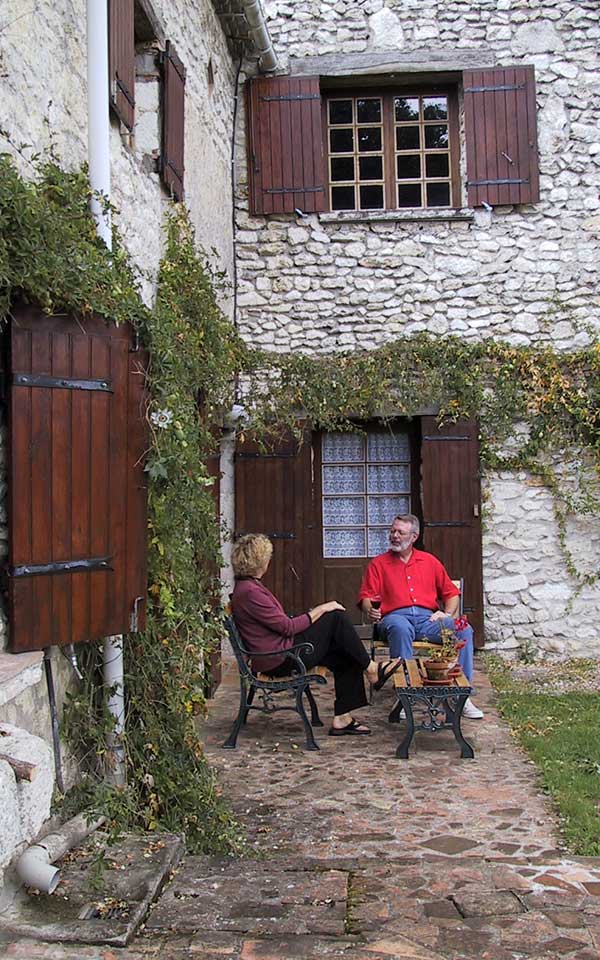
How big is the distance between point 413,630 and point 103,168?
11.3 ft

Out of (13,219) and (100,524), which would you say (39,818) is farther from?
(13,219)

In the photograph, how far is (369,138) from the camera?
27.2 feet

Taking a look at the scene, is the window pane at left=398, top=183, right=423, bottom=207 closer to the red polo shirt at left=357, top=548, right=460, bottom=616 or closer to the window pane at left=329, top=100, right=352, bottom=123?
the window pane at left=329, top=100, right=352, bottom=123

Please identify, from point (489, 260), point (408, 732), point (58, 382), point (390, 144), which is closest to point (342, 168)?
point (390, 144)

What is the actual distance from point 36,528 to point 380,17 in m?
6.39

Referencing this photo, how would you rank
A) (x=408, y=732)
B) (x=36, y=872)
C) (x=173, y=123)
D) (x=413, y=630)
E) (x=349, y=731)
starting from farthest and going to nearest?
(x=413, y=630)
(x=173, y=123)
(x=349, y=731)
(x=408, y=732)
(x=36, y=872)

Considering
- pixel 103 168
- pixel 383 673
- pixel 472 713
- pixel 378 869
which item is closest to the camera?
pixel 378 869

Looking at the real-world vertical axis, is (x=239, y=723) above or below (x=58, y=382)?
below

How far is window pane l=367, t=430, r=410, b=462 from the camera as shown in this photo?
27.0 ft

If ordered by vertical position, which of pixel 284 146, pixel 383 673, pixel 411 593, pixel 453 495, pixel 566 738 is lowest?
pixel 566 738

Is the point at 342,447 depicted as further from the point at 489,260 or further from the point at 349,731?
the point at 349,731

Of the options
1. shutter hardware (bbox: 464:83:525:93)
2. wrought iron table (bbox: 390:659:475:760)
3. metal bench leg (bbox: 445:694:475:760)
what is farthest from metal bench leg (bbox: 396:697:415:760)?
shutter hardware (bbox: 464:83:525:93)

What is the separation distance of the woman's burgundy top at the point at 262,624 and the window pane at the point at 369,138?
14.9 feet

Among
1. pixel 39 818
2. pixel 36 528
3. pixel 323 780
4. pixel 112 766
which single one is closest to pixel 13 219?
pixel 36 528
